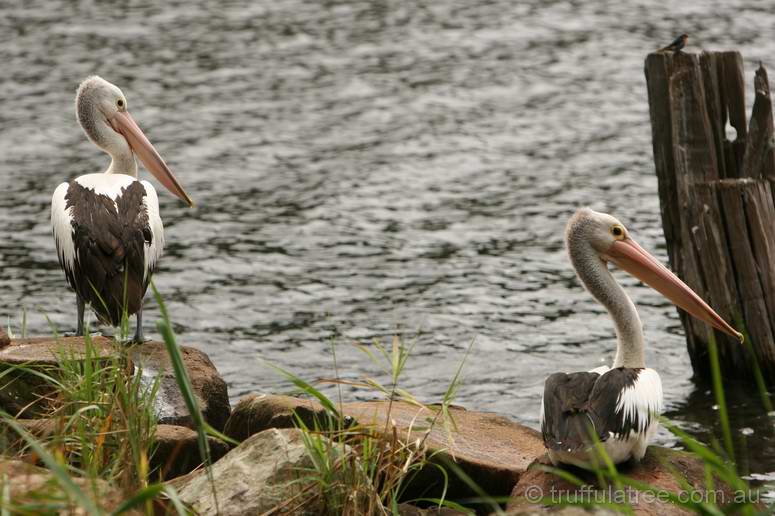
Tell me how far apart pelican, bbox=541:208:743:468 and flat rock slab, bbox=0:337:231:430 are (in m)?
1.74

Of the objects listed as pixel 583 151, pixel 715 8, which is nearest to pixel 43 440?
pixel 583 151

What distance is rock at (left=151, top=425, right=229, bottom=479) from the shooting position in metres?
5.08

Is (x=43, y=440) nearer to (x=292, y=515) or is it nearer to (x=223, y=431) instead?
(x=292, y=515)

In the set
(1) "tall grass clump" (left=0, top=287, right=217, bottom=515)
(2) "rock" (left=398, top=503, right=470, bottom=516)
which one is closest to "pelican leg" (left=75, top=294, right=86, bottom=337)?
(1) "tall grass clump" (left=0, top=287, right=217, bottom=515)

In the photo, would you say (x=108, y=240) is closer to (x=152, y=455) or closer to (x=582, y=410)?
(x=152, y=455)

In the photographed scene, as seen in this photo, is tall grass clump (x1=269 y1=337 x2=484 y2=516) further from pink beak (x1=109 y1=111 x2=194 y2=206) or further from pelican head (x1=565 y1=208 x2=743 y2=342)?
pink beak (x1=109 y1=111 x2=194 y2=206)

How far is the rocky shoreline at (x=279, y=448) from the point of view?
15.2 feet

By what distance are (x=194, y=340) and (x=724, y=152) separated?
385cm

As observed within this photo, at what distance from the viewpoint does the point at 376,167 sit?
12.0m

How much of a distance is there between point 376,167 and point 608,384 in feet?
23.5

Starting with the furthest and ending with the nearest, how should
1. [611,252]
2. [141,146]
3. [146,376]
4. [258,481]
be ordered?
[141,146] < [611,252] < [146,376] < [258,481]

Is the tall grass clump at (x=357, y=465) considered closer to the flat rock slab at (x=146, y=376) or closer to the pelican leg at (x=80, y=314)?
the flat rock slab at (x=146, y=376)

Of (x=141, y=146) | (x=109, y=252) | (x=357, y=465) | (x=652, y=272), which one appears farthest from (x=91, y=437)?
(x=141, y=146)

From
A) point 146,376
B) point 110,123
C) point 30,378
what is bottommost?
Answer: point 146,376
